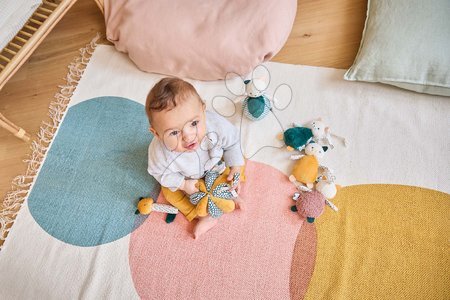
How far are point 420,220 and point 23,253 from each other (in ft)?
3.80

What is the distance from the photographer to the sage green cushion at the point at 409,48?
1141 millimetres

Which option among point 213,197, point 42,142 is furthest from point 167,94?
point 42,142

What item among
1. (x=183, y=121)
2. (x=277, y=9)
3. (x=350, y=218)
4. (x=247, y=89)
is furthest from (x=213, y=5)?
(x=350, y=218)

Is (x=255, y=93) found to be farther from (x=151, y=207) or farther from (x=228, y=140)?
(x=151, y=207)

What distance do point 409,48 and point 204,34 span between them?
25.7 inches

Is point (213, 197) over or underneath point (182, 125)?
underneath

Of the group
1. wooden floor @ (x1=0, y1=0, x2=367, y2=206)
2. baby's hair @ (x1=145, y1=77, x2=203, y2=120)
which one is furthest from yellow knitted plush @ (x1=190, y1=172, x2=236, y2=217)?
wooden floor @ (x1=0, y1=0, x2=367, y2=206)

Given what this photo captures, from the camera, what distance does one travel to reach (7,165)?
1284 mm

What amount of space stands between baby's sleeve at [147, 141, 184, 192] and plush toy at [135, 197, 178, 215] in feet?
0.27

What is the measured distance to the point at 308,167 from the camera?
110 cm

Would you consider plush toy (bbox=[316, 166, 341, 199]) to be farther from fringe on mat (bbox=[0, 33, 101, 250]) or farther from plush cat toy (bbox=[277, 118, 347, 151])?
fringe on mat (bbox=[0, 33, 101, 250])

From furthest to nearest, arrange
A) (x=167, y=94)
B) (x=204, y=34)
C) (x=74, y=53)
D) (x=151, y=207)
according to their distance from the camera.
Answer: (x=74, y=53), (x=204, y=34), (x=151, y=207), (x=167, y=94)

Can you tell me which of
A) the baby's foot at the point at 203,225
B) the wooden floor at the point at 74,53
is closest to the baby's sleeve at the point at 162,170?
the baby's foot at the point at 203,225

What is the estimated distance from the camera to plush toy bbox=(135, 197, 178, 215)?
1.10 m
